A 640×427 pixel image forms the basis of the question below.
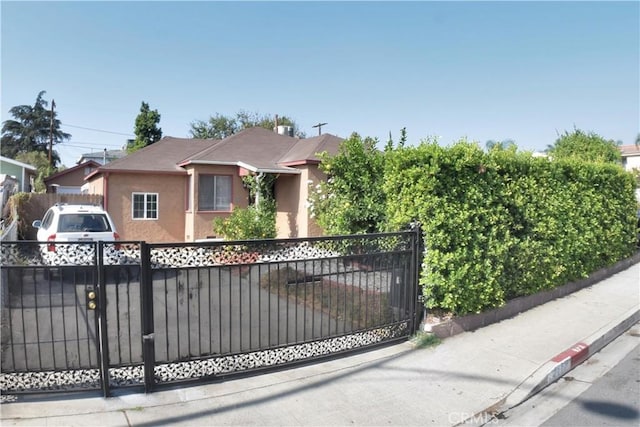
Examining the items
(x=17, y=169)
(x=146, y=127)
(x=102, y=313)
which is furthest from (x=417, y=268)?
(x=17, y=169)

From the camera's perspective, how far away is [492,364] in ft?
16.4

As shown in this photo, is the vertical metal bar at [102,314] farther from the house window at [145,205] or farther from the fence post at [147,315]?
the house window at [145,205]

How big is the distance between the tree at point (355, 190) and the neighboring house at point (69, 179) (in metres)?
27.2

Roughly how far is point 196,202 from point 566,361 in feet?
42.1

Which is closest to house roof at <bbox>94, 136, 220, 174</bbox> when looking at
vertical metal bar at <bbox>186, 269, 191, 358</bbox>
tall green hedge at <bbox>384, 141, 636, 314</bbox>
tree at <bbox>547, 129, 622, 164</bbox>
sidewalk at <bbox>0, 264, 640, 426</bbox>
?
tall green hedge at <bbox>384, 141, 636, 314</bbox>

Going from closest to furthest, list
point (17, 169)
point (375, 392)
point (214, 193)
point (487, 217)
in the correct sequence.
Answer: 1. point (375, 392)
2. point (487, 217)
3. point (214, 193)
4. point (17, 169)

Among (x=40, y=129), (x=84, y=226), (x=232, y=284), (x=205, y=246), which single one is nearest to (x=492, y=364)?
(x=232, y=284)

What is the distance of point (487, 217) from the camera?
6176 mm

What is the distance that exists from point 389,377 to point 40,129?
7093 cm

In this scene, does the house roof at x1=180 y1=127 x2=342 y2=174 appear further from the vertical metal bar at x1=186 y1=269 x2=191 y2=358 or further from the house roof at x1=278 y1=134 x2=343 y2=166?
the vertical metal bar at x1=186 y1=269 x2=191 y2=358

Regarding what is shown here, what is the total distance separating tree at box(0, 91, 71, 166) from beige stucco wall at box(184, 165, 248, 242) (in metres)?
53.6

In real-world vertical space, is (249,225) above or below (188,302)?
below

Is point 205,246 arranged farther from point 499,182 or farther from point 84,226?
point 84,226

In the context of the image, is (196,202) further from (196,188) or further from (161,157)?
(161,157)
